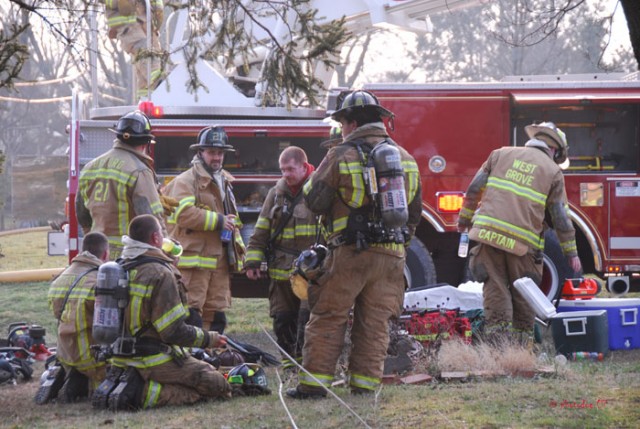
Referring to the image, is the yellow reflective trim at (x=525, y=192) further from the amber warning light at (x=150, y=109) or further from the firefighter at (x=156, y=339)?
the amber warning light at (x=150, y=109)

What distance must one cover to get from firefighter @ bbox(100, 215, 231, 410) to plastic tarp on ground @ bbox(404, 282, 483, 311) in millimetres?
2759

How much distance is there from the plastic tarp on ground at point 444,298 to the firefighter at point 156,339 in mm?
2759

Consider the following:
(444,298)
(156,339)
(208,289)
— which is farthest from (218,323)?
A: (156,339)

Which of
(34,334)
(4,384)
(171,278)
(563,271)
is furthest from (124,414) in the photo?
(563,271)

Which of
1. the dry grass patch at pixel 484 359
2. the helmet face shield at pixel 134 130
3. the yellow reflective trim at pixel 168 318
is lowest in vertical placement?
the dry grass patch at pixel 484 359

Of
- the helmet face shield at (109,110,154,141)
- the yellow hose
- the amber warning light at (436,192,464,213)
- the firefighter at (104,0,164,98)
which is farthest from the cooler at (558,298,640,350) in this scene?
the yellow hose

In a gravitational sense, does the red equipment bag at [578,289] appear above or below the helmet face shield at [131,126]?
below

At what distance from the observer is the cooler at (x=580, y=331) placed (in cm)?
808

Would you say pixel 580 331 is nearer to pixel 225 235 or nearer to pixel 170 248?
pixel 225 235

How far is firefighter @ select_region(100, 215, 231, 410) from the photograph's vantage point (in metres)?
5.99

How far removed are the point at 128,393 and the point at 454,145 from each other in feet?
16.1

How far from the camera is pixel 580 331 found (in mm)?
8102

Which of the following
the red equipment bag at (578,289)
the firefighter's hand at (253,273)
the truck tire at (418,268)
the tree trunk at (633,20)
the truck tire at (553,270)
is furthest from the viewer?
the truck tire at (418,268)

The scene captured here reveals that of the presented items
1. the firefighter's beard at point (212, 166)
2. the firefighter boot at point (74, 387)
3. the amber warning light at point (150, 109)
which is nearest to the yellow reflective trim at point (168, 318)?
the firefighter boot at point (74, 387)
